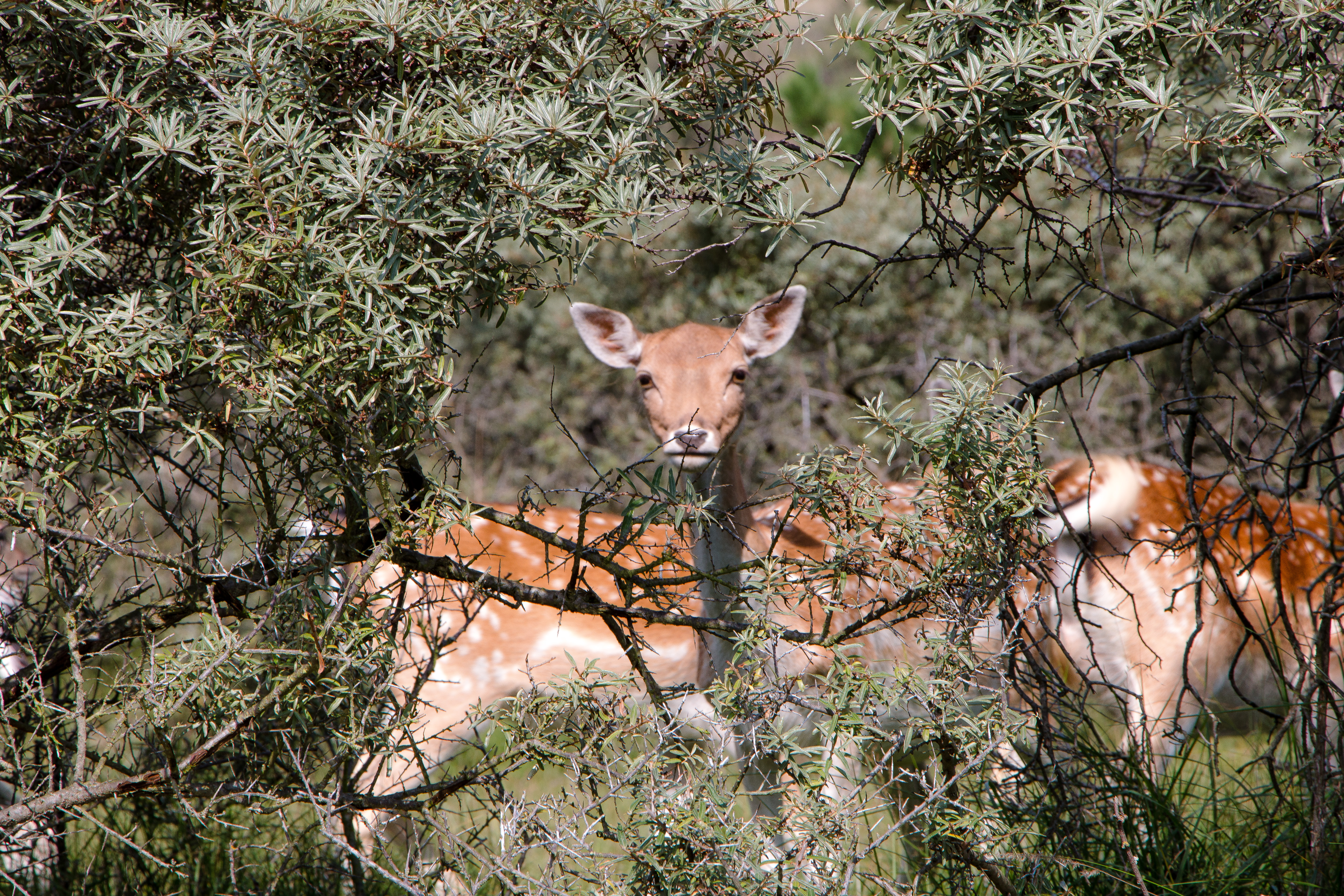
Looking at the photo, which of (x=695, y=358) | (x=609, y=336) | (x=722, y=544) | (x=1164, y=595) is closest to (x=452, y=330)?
(x=722, y=544)

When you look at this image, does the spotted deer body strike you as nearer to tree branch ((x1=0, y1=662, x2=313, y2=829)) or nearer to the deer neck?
the deer neck

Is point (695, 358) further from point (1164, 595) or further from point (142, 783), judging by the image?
point (142, 783)

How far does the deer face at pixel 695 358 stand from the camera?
3312mm

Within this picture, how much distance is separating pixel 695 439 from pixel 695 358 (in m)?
0.49

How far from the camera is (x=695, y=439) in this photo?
9.81 ft

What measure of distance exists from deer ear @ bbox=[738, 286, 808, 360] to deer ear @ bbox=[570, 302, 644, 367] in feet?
1.15

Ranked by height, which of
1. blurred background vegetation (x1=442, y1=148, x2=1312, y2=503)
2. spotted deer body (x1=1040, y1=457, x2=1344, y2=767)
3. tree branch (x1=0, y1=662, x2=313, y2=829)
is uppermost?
blurred background vegetation (x1=442, y1=148, x2=1312, y2=503)

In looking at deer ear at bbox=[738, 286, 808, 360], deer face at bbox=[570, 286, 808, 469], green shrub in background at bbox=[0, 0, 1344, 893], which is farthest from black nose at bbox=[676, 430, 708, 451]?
green shrub in background at bbox=[0, 0, 1344, 893]

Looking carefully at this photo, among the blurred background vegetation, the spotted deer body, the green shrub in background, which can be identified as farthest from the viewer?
the blurred background vegetation

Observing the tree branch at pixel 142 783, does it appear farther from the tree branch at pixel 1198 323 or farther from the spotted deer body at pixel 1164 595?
the spotted deer body at pixel 1164 595

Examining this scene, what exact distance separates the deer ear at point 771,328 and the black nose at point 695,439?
632mm

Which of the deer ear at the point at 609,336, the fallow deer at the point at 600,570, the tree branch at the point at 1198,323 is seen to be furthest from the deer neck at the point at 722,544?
the tree branch at the point at 1198,323

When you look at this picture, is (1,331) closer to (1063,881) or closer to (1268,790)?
(1063,881)

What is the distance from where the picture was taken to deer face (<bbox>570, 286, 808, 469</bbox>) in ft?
10.9
